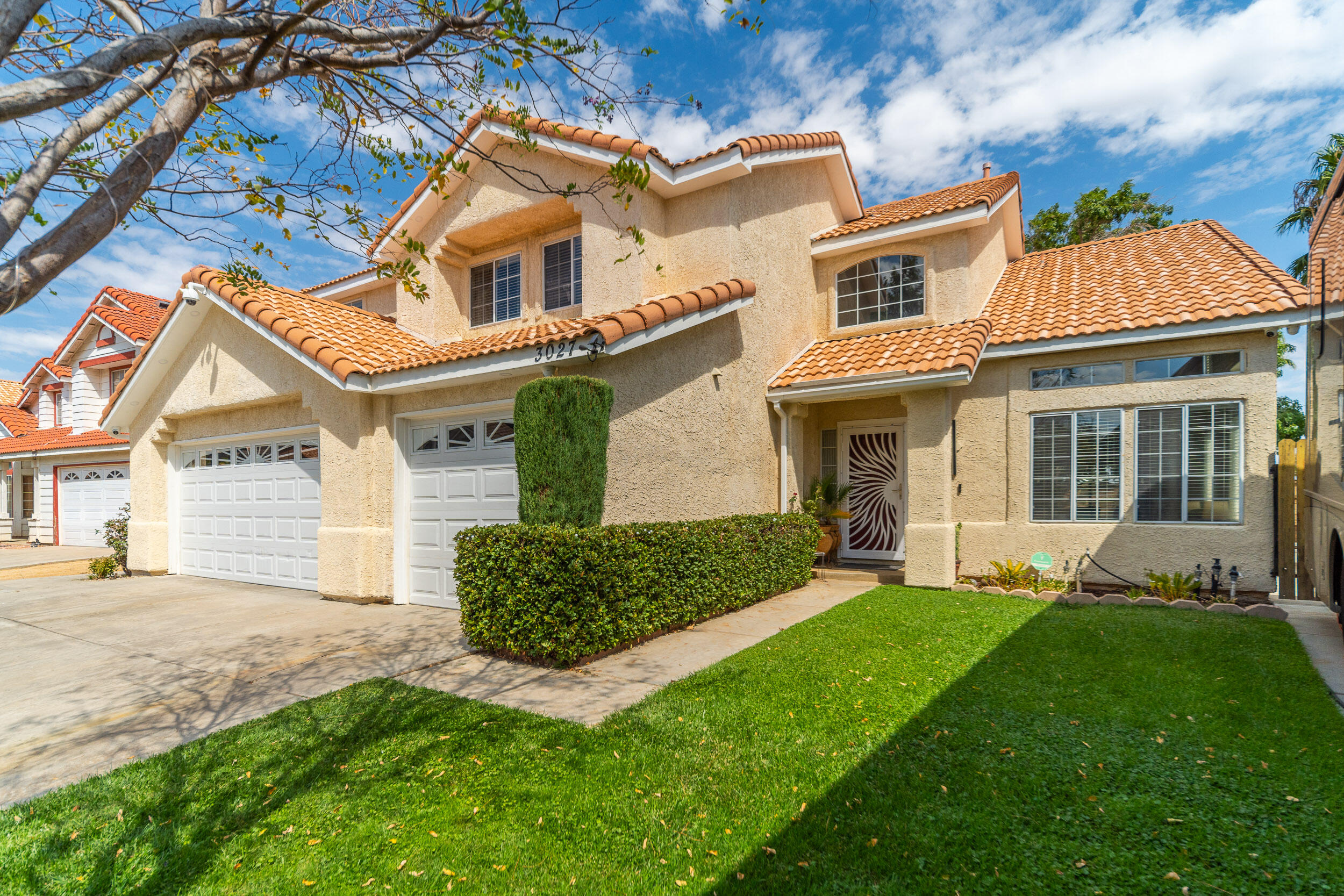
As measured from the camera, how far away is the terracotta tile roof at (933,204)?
11.5 metres

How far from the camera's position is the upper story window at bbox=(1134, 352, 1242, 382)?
9.13 meters

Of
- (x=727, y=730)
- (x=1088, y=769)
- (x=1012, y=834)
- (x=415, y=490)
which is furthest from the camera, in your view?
(x=415, y=490)

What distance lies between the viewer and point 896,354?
1069cm

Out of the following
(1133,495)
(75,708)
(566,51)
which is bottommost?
(75,708)

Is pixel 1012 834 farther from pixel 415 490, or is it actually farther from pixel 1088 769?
pixel 415 490

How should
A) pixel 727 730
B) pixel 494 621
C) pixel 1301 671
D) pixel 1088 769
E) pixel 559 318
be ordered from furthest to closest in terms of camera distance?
pixel 559 318
pixel 494 621
pixel 1301 671
pixel 727 730
pixel 1088 769

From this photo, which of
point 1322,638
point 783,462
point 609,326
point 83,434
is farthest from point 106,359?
point 1322,638

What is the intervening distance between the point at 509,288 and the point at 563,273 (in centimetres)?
142

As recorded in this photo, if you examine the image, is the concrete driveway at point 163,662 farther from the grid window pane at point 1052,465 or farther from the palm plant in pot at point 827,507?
the grid window pane at point 1052,465

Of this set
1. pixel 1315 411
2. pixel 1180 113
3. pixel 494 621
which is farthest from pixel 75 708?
pixel 1180 113

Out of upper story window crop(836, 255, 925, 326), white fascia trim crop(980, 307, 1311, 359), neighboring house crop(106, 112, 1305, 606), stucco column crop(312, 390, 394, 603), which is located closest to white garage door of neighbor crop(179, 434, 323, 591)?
neighboring house crop(106, 112, 1305, 606)

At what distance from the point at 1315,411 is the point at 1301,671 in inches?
130

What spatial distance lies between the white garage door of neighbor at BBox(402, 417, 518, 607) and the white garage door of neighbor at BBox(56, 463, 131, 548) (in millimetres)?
14384

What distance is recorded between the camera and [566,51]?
15.6 feet
